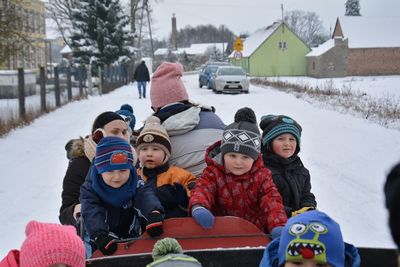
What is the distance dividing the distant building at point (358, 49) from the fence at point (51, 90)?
70.4ft

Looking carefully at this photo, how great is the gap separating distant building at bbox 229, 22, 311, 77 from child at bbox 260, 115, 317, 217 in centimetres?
5892

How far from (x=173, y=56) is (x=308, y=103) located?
63.2 meters

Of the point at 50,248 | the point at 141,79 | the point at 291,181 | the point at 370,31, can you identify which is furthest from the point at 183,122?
the point at 370,31

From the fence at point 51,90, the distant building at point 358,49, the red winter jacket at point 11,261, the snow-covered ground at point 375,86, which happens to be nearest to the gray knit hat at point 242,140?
the red winter jacket at point 11,261

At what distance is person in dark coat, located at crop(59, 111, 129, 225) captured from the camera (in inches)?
143

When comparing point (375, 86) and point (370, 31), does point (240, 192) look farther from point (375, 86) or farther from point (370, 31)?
point (370, 31)

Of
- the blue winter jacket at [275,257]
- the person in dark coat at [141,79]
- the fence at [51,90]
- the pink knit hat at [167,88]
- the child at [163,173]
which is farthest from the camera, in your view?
the person in dark coat at [141,79]

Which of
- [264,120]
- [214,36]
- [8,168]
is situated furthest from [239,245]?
[214,36]

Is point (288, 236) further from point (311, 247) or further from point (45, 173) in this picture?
point (45, 173)

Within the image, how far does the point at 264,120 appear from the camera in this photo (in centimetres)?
387

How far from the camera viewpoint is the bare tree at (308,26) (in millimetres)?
92812

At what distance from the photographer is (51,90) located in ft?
83.4

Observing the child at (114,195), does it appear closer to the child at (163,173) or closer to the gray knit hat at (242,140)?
the child at (163,173)

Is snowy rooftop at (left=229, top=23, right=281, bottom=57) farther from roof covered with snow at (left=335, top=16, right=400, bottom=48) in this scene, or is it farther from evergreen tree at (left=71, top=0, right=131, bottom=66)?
evergreen tree at (left=71, top=0, right=131, bottom=66)
